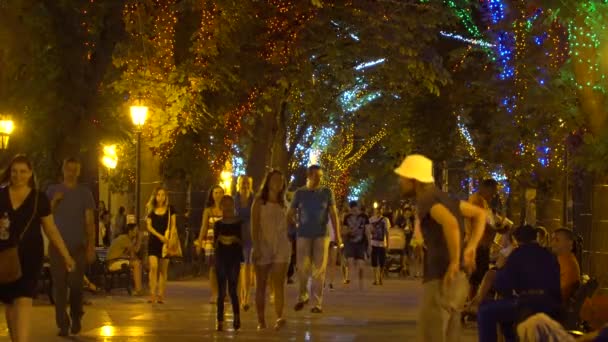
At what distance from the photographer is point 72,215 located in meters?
15.3

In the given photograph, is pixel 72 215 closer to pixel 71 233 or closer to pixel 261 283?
pixel 71 233

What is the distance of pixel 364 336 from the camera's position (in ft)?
52.0

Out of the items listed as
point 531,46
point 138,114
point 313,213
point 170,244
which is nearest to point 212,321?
point 313,213

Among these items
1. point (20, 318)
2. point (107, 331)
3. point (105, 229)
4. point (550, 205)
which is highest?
point (550, 205)

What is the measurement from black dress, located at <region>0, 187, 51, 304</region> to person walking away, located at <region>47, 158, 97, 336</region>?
3.14 metres

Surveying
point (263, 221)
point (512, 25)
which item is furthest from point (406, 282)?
point (263, 221)

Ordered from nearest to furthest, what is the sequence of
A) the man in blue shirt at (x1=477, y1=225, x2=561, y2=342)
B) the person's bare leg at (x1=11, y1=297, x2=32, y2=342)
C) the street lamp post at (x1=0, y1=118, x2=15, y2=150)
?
the man in blue shirt at (x1=477, y1=225, x2=561, y2=342), the person's bare leg at (x1=11, y1=297, x2=32, y2=342), the street lamp post at (x1=0, y1=118, x2=15, y2=150)

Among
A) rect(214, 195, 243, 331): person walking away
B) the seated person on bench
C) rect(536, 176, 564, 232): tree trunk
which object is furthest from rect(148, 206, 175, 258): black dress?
rect(536, 176, 564, 232): tree trunk

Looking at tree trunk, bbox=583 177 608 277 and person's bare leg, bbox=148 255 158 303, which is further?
person's bare leg, bbox=148 255 158 303

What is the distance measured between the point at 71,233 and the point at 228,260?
218cm

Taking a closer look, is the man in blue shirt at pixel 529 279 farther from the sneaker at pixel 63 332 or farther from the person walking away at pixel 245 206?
the person walking away at pixel 245 206

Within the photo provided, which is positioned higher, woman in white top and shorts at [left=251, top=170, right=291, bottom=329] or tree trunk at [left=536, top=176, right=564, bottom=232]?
tree trunk at [left=536, top=176, right=564, bottom=232]

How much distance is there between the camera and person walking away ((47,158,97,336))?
15.2 m

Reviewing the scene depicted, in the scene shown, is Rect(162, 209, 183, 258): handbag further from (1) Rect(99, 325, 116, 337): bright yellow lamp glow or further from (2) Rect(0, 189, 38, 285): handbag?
(2) Rect(0, 189, 38, 285): handbag
